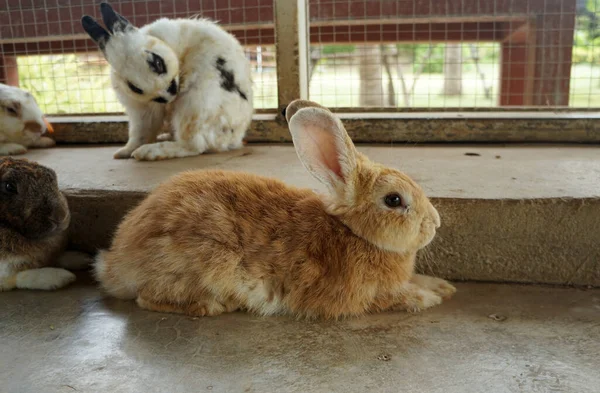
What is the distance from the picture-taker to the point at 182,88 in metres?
3.55

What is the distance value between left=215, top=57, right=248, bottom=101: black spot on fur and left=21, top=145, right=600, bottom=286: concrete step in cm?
59

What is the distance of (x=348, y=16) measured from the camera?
6.04 m

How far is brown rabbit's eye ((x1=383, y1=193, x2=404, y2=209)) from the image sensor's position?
1.94 meters

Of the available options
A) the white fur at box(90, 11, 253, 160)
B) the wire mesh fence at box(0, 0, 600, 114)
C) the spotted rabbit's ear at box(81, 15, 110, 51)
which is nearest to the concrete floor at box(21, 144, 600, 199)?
the white fur at box(90, 11, 253, 160)

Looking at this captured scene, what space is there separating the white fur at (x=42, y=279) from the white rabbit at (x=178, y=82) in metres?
1.18

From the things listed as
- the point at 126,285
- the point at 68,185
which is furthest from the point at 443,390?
the point at 68,185

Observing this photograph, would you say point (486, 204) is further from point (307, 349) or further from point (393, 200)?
point (307, 349)

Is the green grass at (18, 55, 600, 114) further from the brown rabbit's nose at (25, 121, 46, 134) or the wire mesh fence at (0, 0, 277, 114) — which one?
the brown rabbit's nose at (25, 121, 46, 134)

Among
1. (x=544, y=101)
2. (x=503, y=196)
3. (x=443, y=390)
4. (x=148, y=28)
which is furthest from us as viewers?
(x=544, y=101)

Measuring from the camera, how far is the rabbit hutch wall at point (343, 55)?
12.5ft

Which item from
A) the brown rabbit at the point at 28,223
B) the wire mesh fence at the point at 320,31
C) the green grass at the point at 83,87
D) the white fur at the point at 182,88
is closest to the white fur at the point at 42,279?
the brown rabbit at the point at 28,223

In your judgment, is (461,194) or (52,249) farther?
(52,249)

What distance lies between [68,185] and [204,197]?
41.7 inches

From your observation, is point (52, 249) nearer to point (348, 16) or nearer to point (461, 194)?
point (461, 194)
